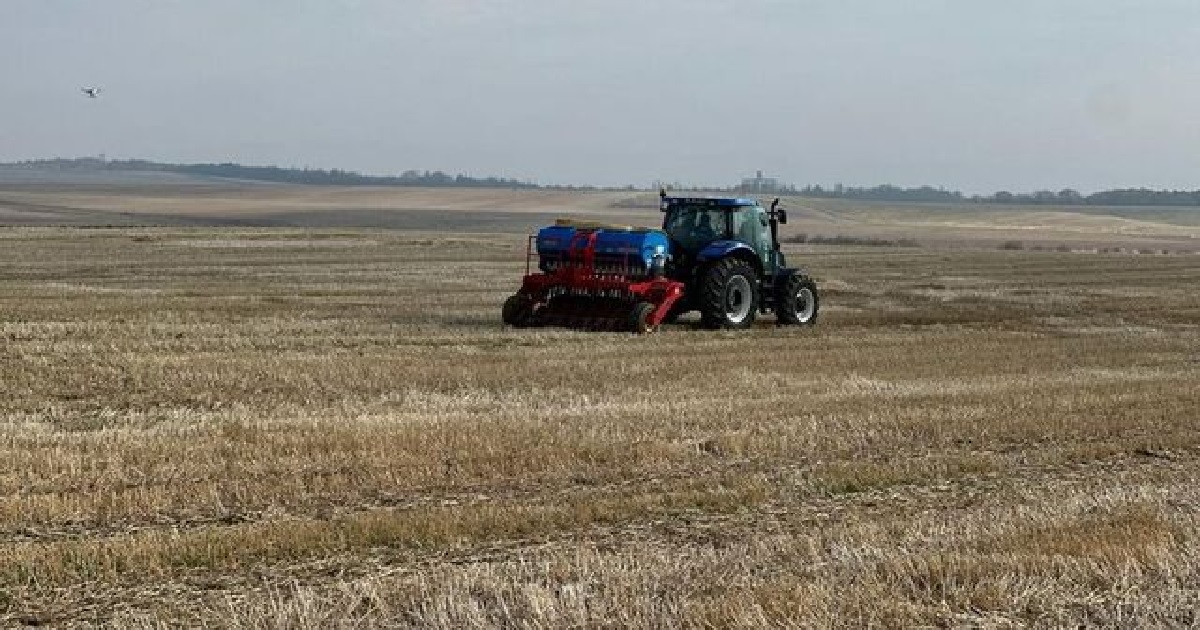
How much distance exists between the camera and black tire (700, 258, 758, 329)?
21562 mm

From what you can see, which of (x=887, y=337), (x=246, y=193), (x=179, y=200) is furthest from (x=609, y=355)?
(x=246, y=193)

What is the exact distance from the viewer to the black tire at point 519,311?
21.7 metres

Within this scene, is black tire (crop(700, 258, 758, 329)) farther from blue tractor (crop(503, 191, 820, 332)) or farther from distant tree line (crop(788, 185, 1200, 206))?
distant tree line (crop(788, 185, 1200, 206))

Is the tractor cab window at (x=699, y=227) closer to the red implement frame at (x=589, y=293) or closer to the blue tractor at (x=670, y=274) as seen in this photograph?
the blue tractor at (x=670, y=274)

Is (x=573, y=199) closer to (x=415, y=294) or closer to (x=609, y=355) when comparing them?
(x=415, y=294)

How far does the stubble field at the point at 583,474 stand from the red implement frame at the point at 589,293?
0.87m

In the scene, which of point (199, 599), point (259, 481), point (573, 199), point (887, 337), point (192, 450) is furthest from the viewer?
point (573, 199)

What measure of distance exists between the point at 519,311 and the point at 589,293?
1.23m

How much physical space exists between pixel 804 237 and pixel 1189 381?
190 ft

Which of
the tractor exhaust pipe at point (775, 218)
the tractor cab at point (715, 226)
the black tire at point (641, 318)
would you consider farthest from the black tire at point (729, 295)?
the black tire at point (641, 318)

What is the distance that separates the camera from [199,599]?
6523 mm

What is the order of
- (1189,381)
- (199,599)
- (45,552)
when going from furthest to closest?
(1189,381) < (45,552) < (199,599)

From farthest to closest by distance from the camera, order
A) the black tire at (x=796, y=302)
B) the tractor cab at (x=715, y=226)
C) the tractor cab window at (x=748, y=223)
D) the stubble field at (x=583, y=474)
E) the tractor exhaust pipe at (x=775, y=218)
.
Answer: the black tire at (x=796, y=302)
the tractor exhaust pipe at (x=775, y=218)
the tractor cab window at (x=748, y=223)
the tractor cab at (x=715, y=226)
the stubble field at (x=583, y=474)

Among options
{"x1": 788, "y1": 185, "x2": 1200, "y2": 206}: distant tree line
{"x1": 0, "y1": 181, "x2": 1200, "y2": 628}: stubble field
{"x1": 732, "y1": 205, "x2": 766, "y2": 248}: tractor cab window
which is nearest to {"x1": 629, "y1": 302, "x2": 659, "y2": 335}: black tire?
{"x1": 0, "y1": 181, "x2": 1200, "y2": 628}: stubble field
